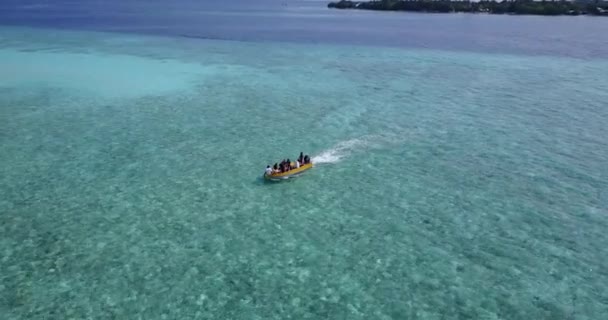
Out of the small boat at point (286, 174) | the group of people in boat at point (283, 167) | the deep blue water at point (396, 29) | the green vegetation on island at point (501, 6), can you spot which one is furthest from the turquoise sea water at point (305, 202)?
the green vegetation on island at point (501, 6)

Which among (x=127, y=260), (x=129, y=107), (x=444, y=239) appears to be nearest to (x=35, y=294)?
(x=127, y=260)

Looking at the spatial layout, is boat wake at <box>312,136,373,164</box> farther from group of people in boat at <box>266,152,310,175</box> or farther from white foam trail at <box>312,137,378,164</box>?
group of people in boat at <box>266,152,310,175</box>

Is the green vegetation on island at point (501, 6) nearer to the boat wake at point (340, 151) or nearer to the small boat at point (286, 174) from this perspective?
the boat wake at point (340, 151)

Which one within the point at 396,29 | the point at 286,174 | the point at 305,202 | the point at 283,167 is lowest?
the point at 305,202

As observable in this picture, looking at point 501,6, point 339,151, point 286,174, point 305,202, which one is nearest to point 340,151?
point 339,151

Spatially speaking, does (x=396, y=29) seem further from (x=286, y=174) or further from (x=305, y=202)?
(x=305, y=202)

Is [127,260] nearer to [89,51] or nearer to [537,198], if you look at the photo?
[537,198]

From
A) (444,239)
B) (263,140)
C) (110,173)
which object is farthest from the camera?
(263,140)

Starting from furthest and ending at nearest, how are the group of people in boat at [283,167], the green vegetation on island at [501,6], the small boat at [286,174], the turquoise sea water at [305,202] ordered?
the green vegetation on island at [501,6], the group of people in boat at [283,167], the small boat at [286,174], the turquoise sea water at [305,202]
